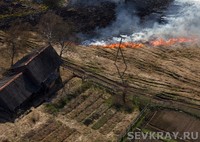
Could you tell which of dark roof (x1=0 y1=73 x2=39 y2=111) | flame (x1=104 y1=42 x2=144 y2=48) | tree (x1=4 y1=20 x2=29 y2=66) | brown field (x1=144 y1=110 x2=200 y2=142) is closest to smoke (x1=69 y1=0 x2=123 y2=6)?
tree (x1=4 y1=20 x2=29 y2=66)

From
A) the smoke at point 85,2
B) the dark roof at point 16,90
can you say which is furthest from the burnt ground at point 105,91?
the smoke at point 85,2

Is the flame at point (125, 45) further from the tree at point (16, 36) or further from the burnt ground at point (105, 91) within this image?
the tree at point (16, 36)

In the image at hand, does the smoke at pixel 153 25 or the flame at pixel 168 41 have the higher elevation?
the smoke at pixel 153 25

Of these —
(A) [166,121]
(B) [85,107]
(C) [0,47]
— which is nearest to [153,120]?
(A) [166,121]

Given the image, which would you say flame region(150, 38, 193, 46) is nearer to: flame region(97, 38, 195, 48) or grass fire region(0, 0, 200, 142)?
flame region(97, 38, 195, 48)

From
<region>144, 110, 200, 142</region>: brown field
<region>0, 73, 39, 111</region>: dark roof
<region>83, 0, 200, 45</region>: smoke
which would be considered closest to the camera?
<region>144, 110, 200, 142</region>: brown field

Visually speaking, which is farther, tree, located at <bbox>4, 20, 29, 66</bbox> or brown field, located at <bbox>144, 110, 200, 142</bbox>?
tree, located at <bbox>4, 20, 29, 66</bbox>

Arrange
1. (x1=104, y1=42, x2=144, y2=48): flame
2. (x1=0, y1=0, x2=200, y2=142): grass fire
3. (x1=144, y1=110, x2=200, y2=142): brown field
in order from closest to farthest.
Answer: (x1=144, y1=110, x2=200, y2=142): brown field
(x1=0, y1=0, x2=200, y2=142): grass fire
(x1=104, y1=42, x2=144, y2=48): flame

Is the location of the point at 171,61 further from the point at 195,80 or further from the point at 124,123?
the point at 124,123
